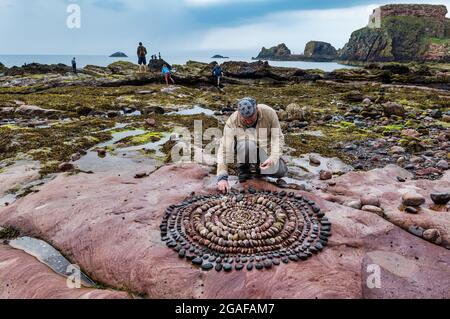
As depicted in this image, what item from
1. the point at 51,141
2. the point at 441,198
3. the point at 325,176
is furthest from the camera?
the point at 51,141

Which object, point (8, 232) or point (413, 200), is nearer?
point (8, 232)

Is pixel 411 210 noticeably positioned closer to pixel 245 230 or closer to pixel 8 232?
pixel 245 230

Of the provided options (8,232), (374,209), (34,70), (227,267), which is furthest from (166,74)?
(227,267)

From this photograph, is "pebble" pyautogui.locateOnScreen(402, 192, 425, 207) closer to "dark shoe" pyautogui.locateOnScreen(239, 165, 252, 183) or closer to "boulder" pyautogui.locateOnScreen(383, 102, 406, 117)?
"dark shoe" pyautogui.locateOnScreen(239, 165, 252, 183)

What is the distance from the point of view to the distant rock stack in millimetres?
132375

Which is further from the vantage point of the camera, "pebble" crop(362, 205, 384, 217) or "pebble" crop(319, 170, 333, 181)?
"pebble" crop(319, 170, 333, 181)

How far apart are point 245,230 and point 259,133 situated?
2.55m

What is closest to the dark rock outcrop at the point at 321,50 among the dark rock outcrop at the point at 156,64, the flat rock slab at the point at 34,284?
the dark rock outcrop at the point at 156,64

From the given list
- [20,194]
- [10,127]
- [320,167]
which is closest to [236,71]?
[10,127]

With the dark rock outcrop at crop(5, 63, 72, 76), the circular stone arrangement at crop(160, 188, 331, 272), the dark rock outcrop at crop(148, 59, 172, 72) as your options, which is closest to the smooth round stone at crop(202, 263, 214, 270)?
the circular stone arrangement at crop(160, 188, 331, 272)

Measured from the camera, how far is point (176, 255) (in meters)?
4.66

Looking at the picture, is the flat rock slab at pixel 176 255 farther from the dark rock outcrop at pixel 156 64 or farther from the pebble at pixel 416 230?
the dark rock outcrop at pixel 156 64

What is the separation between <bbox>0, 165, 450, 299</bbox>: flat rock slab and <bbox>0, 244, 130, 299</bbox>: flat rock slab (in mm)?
454

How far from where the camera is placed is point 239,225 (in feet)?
17.0
